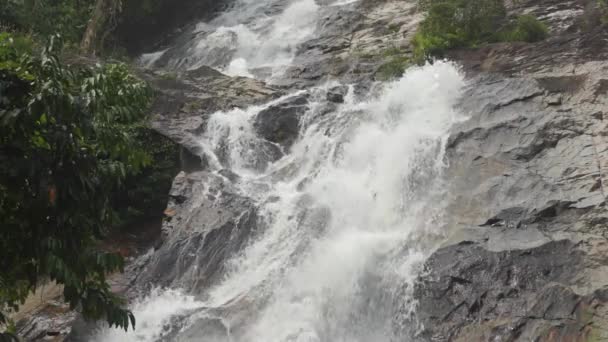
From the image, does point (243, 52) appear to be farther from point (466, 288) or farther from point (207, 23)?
point (466, 288)

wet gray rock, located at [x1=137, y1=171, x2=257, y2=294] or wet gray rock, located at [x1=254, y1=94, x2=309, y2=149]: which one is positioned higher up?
wet gray rock, located at [x1=254, y1=94, x2=309, y2=149]

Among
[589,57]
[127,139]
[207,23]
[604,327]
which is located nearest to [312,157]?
[589,57]

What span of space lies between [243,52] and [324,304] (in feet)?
38.3

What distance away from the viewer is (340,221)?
1042 cm

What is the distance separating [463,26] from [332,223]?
694cm

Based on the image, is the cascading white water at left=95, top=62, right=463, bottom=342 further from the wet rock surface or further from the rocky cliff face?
the wet rock surface

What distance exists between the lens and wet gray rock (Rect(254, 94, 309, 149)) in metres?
13.3

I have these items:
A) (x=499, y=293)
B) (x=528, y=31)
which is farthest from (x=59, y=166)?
(x=528, y=31)

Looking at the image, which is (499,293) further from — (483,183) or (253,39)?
(253,39)

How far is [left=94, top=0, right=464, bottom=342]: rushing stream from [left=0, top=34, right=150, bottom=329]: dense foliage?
15.0 feet

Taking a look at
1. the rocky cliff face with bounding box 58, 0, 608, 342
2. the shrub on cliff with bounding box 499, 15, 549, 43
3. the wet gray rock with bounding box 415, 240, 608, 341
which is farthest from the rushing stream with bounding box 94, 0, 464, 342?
the shrub on cliff with bounding box 499, 15, 549, 43

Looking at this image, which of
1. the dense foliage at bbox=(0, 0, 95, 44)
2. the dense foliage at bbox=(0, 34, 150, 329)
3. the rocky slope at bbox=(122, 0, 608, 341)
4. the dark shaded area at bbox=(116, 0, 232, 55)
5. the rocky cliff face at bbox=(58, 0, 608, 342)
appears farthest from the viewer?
the dark shaded area at bbox=(116, 0, 232, 55)

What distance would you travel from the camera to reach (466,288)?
817 cm

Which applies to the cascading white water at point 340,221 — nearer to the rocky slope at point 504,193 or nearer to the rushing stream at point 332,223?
the rushing stream at point 332,223
